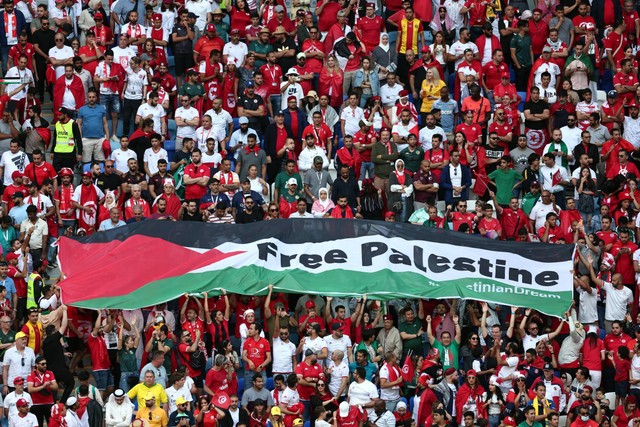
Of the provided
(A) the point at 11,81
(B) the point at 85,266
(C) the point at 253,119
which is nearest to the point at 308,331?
(B) the point at 85,266

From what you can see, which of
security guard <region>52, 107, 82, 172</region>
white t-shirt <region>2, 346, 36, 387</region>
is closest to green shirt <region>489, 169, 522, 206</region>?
security guard <region>52, 107, 82, 172</region>

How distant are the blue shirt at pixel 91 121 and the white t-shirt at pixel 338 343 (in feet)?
20.7

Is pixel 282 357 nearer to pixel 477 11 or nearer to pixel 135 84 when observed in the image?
pixel 135 84

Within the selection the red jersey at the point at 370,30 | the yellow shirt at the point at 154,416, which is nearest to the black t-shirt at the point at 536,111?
the red jersey at the point at 370,30

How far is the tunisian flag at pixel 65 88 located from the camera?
3089 cm

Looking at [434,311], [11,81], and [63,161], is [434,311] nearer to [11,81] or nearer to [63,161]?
[63,161]

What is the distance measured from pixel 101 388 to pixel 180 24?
27.9 ft

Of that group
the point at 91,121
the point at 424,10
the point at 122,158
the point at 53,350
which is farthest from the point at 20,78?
the point at 424,10

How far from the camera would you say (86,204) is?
28516mm

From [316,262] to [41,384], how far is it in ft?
15.2

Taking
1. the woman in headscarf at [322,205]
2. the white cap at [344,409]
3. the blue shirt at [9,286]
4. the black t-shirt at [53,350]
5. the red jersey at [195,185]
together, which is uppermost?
the red jersey at [195,185]

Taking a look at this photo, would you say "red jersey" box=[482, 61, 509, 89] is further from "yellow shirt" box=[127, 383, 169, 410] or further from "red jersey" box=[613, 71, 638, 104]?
"yellow shirt" box=[127, 383, 169, 410]

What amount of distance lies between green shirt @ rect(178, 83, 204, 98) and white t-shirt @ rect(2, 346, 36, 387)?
696cm

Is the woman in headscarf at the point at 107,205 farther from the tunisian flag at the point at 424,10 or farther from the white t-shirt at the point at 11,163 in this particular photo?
the tunisian flag at the point at 424,10
